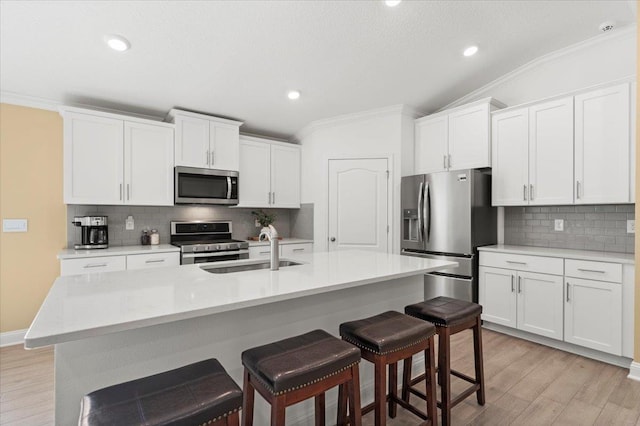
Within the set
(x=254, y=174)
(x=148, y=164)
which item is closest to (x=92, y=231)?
(x=148, y=164)

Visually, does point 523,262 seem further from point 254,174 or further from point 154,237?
point 154,237

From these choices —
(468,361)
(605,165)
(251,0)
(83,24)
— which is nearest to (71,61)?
(83,24)

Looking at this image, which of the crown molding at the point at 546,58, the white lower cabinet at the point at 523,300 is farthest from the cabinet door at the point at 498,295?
the crown molding at the point at 546,58

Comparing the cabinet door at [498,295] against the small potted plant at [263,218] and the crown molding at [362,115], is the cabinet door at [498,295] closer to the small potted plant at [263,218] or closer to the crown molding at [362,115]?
the crown molding at [362,115]

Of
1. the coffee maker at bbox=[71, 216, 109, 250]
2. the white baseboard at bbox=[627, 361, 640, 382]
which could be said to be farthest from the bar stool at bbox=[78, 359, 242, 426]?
the white baseboard at bbox=[627, 361, 640, 382]

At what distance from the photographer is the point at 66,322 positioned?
41.5 inches

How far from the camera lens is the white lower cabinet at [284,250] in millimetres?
4137

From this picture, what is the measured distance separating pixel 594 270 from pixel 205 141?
13.5 feet

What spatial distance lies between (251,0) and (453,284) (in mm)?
3327

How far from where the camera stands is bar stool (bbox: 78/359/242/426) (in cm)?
92

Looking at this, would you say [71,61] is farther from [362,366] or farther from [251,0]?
[362,366]

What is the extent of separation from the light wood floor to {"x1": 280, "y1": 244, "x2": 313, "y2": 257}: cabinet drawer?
7.40ft

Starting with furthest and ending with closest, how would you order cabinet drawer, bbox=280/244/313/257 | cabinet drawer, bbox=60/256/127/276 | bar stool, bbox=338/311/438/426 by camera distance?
1. cabinet drawer, bbox=280/244/313/257
2. cabinet drawer, bbox=60/256/127/276
3. bar stool, bbox=338/311/438/426

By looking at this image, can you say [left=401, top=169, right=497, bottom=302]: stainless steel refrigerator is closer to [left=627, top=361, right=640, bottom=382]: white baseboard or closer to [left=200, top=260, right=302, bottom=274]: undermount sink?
[left=627, top=361, right=640, bottom=382]: white baseboard
